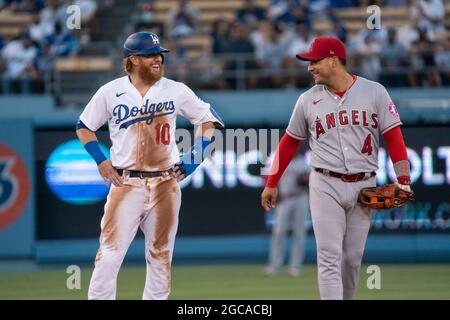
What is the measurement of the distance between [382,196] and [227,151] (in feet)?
28.3

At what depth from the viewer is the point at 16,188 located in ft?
57.3

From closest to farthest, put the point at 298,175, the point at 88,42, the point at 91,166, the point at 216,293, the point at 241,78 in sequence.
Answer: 1. the point at 216,293
2. the point at 298,175
3. the point at 91,166
4. the point at 241,78
5. the point at 88,42

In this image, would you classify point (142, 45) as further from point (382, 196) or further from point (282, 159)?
point (382, 196)

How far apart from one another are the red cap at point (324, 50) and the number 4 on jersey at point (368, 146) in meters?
0.66

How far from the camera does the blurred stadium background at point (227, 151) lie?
16859 millimetres

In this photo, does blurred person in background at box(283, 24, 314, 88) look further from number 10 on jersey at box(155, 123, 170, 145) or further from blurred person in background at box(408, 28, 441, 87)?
number 10 on jersey at box(155, 123, 170, 145)

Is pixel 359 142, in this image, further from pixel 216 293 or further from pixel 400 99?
pixel 400 99

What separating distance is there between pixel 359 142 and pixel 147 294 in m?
1.99

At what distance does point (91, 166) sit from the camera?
16.8m

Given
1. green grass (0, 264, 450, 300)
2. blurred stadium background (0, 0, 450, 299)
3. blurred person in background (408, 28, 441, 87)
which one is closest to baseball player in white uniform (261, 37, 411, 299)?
green grass (0, 264, 450, 300)

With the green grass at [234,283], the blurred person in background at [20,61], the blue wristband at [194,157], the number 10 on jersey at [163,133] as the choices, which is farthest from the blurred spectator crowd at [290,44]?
the number 10 on jersey at [163,133]

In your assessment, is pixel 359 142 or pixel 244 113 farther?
pixel 244 113

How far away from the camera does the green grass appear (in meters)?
12.6

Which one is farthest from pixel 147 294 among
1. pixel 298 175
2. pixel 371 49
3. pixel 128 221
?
pixel 371 49
